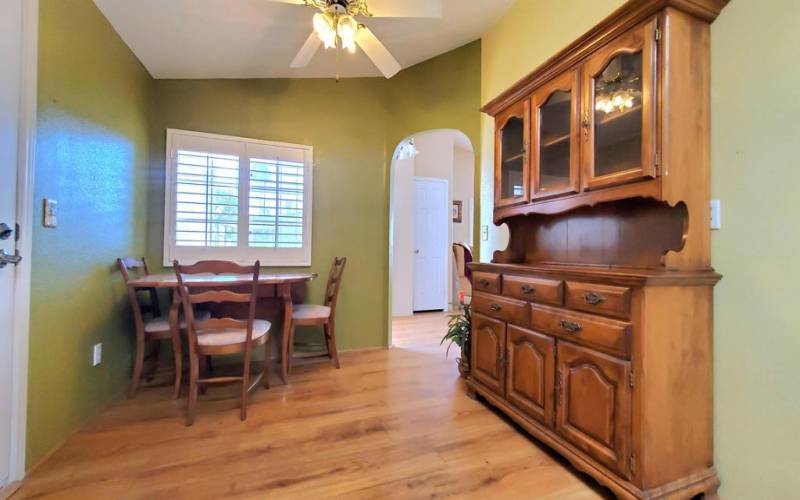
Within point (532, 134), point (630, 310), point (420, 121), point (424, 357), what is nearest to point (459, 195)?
point (420, 121)

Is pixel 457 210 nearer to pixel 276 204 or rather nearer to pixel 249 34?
pixel 276 204

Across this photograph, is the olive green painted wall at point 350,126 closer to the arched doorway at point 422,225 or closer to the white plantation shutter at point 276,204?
the white plantation shutter at point 276,204

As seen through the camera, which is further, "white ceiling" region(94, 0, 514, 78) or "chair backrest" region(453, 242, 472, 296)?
"chair backrest" region(453, 242, 472, 296)

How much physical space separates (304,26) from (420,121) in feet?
4.14

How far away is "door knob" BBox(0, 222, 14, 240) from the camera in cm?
133

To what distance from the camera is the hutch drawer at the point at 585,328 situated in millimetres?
1305

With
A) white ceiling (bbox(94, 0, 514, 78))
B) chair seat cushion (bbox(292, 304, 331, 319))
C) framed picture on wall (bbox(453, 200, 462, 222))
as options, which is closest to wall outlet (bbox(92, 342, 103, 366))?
chair seat cushion (bbox(292, 304, 331, 319))

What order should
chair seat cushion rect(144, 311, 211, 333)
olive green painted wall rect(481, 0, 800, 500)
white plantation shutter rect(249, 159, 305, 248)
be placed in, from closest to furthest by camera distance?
olive green painted wall rect(481, 0, 800, 500) < chair seat cushion rect(144, 311, 211, 333) < white plantation shutter rect(249, 159, 305, 248)

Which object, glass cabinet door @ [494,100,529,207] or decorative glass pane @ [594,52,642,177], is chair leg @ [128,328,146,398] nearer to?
glass cabinet door @ [494,100,529,207]

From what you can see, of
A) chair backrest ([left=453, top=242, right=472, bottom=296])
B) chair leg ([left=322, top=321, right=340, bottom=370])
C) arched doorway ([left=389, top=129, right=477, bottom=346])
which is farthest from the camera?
arched doorway ([left=389, top=129, right=477, bottom=346])

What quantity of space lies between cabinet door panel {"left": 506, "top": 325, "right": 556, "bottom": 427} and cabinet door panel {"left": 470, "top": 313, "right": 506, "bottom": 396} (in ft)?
0.20

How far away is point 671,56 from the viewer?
4.28 ft

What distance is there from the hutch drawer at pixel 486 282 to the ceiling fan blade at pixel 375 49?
149 centimetres

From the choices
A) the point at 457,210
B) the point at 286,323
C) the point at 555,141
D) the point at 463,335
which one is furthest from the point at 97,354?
the point at 457,210
